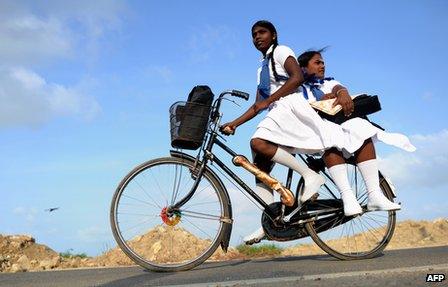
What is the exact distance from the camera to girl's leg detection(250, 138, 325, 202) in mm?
5484

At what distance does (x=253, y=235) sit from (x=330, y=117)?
139 centimetres

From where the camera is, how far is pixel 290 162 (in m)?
5.54

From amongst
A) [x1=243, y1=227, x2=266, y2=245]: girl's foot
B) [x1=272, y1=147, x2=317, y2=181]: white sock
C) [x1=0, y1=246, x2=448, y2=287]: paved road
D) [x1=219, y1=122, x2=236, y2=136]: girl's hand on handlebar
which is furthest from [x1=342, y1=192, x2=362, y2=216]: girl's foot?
[x1=219, y1=122, x2=236, y2=136]: girl's hand on handlebar

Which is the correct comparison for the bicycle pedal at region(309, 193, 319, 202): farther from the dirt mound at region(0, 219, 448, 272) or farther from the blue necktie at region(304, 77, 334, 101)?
the dirt mound at region(0, 219, 448, 272)

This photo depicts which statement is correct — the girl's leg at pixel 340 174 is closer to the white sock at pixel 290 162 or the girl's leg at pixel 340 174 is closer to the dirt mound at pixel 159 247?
the white sock at pixel 290 162

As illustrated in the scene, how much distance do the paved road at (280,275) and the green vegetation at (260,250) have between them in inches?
124

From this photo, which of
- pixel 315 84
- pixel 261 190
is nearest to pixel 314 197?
pixel 261 190

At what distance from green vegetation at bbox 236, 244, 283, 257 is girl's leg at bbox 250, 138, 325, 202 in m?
3.92

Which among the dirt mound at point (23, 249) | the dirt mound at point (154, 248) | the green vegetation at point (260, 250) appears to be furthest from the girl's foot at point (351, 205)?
the dirt mound at point (23, 249)

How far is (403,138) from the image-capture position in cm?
579

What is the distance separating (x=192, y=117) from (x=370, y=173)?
1874mm

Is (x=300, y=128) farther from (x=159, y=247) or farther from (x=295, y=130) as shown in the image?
(x=159, y=247)

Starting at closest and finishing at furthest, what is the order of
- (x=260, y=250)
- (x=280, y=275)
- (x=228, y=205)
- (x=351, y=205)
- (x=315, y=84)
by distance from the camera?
(x=280, y=275), (x=351, y=205), (x=228, y=205), (x=315, y=84), (x=260, y=250)

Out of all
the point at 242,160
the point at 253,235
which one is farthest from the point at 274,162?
the point at 253,235
